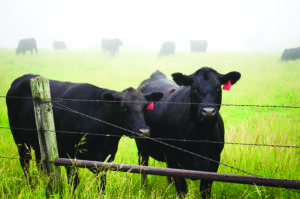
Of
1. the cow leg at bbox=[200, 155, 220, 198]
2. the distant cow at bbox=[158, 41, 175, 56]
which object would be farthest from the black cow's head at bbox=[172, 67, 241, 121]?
the distant cow at bbox=[158, 41, 175, 56]

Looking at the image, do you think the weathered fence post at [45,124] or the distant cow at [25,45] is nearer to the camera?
the weathered fence post at [45,124]

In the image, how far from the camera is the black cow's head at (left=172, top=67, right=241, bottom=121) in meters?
2.83

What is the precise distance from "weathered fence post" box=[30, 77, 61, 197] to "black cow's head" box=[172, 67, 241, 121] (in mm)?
1682

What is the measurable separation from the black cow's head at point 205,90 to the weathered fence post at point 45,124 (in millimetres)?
1682

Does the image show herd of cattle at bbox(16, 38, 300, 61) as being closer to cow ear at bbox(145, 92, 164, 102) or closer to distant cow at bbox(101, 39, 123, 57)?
distant cow at bbox(101, 39, 123, 57)

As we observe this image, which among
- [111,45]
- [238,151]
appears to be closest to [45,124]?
[238,151]

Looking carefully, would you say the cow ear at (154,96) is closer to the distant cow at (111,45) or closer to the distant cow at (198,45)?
the distant cow at (111,45)

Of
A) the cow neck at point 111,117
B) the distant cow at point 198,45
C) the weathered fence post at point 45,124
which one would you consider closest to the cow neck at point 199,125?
the cow neck at point 111,117

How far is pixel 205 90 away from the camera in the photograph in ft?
9.87

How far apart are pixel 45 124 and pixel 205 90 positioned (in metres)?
1.94

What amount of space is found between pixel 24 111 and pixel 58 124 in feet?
2.52

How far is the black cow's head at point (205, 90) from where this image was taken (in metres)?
2.83

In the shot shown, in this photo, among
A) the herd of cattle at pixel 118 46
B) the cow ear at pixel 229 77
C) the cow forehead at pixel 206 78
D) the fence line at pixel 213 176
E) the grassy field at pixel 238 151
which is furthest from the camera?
the herd of cattle at pixel 118 46

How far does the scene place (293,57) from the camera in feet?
71.6
